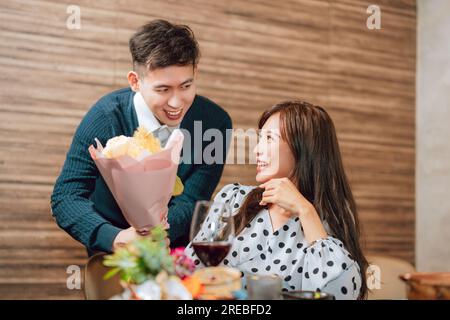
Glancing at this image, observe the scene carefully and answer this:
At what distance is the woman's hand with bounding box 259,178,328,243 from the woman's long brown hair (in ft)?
Result: 0.35

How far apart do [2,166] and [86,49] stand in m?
0.70

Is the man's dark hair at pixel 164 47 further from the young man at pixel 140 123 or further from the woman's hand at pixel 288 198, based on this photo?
the woman's hand at pixel 288 198

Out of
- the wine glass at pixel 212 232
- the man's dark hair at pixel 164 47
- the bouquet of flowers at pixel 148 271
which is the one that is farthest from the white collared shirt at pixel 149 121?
the bouquet of flowers at pixel 148 271

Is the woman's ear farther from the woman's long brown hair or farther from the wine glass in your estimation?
the wine glass

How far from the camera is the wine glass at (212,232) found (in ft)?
3.76

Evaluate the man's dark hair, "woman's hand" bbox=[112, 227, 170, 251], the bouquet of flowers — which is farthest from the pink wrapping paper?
the man's dark hair

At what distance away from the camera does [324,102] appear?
10.9 ft

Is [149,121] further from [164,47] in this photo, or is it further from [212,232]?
[212,232]

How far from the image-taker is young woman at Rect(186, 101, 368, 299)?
5.25 ft

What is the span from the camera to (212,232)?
116 cm

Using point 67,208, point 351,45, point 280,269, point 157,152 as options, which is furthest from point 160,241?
point 351,45

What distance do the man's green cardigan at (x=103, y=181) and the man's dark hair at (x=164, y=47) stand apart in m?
0.28
